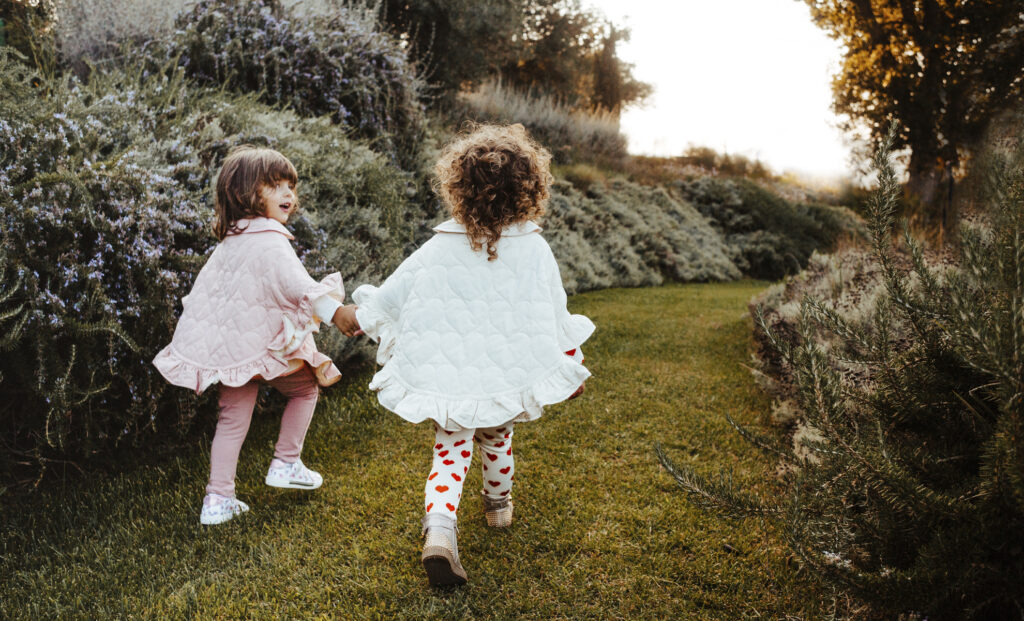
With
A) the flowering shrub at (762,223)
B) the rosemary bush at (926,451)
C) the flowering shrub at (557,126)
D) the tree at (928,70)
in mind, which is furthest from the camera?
the flowering shrub at (762,223)

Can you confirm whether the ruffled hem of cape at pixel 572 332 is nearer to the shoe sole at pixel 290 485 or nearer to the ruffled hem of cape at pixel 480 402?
the ruffled hem of cape at pixel 480 402

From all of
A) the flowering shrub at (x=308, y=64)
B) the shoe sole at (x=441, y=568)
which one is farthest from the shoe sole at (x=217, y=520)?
the flowering shrub at (x=308, y=64)

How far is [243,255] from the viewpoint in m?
2.95

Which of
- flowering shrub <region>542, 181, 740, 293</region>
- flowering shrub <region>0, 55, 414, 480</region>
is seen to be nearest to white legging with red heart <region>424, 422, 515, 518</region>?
flowering shrub <region>0, 55, 414, 480</region>

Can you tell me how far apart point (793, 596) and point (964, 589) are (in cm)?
103

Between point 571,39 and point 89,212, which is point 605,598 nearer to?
point 89,212

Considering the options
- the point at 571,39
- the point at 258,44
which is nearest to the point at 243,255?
the point at 258,44

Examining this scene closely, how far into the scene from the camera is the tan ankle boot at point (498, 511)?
2832mm

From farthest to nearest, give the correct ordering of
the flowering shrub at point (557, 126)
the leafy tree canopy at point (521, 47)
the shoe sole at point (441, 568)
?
1. the flowering shrub at point (557, 126)
2. the leafy tree canopy at point (521, 47)
3. the shoe sole at point (441, 568)

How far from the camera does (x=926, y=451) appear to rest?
68.2 inches

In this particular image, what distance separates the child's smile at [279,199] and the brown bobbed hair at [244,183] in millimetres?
17

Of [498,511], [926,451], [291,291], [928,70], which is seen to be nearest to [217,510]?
[291,291]

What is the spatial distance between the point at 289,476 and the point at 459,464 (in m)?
1.07

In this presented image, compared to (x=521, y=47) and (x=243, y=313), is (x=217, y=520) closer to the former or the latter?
(x=243, y=313)
